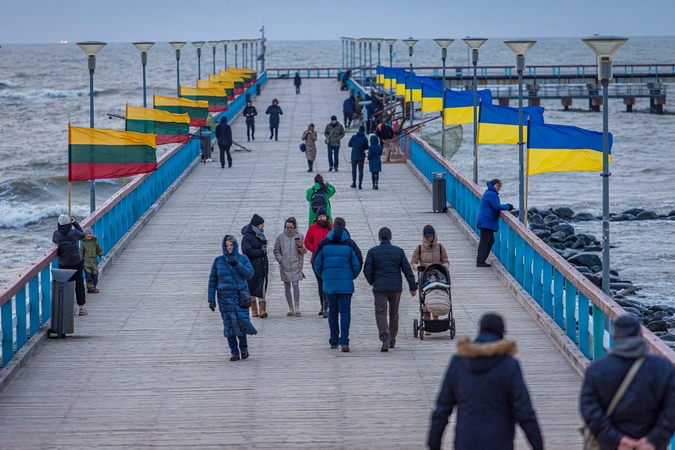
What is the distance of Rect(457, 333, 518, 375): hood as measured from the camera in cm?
647

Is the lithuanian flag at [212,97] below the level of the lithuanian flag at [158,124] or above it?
above

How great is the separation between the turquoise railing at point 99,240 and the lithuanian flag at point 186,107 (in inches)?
49.7

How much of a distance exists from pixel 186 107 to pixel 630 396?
27.4m

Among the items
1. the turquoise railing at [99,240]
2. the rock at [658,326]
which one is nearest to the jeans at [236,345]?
the turquoise railing at [99,240]

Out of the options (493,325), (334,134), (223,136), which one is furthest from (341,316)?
(223,136)

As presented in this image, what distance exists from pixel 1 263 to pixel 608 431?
29126 millimetres

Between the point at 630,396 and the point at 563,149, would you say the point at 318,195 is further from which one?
the point at 630,396

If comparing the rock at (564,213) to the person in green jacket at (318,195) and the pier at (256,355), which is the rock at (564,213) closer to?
the pier at (256,355)

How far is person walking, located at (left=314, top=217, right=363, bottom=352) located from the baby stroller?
1017mm

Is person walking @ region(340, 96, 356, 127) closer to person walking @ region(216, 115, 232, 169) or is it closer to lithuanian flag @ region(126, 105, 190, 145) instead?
person walking @ region(216, 115, 232, 169)

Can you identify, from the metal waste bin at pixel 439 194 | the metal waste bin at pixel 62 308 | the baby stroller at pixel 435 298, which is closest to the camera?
the baby stroller at pixel 435 298

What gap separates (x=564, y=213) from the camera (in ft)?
133

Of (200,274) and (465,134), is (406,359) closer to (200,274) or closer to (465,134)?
(200,274)

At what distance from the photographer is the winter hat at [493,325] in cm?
653
